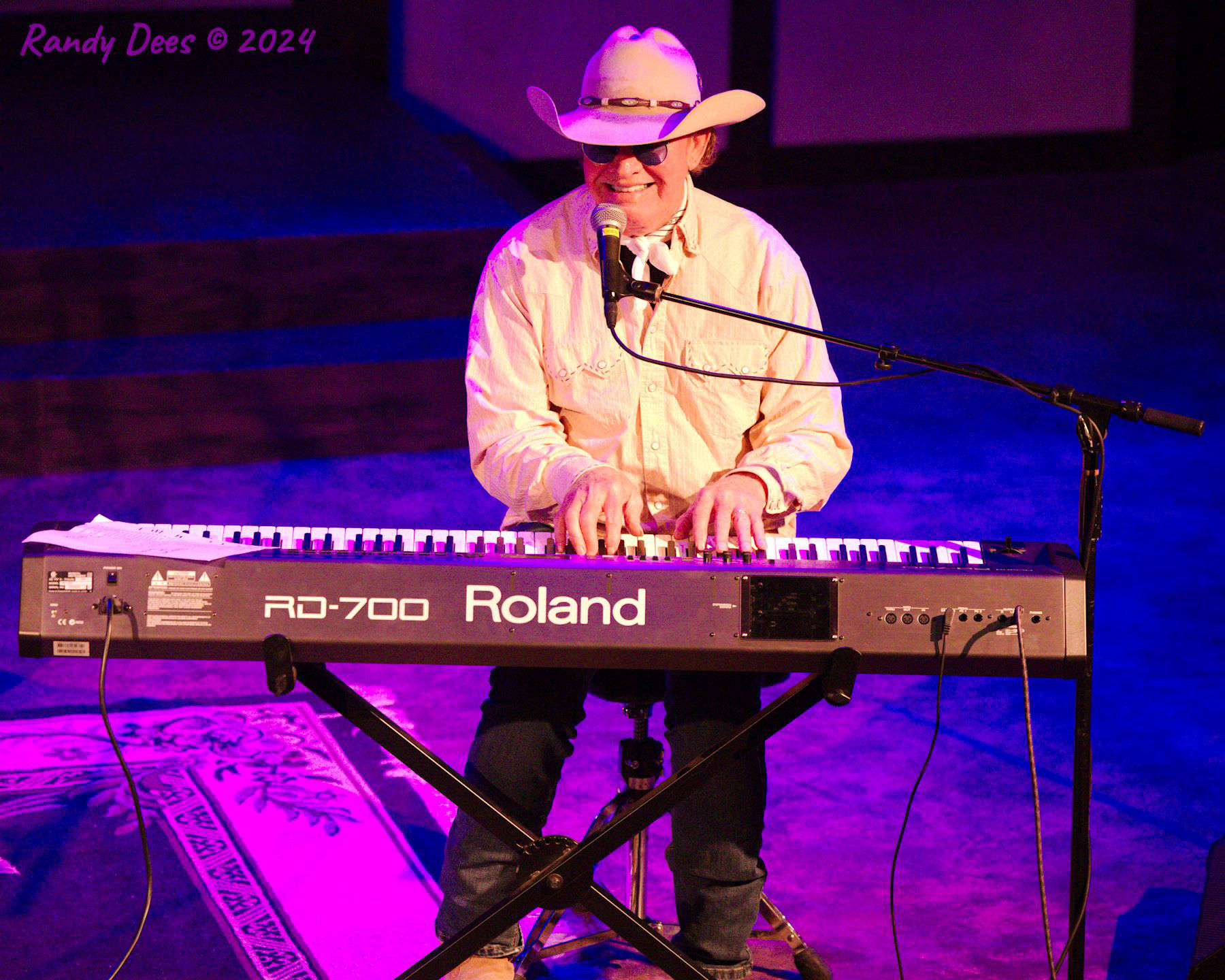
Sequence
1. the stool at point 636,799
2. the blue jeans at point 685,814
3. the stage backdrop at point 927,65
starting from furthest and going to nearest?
the stage backdrop at point 927,65, the stool at point 636,799, the blue jeans at point 685,814

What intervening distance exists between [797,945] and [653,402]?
36.5 inches

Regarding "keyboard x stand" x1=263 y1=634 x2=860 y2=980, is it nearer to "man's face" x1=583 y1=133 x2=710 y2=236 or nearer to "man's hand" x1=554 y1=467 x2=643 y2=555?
"man's hand" x1=554 y1=467 x2=643 y2=555

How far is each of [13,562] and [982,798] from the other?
3020 millimetres

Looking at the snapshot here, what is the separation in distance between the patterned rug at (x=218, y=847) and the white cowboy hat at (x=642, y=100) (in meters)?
1.39

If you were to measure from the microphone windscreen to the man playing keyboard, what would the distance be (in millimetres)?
421

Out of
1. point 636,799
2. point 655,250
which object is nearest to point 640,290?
point 655,250

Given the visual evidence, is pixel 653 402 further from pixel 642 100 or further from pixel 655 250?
pixel 642 100

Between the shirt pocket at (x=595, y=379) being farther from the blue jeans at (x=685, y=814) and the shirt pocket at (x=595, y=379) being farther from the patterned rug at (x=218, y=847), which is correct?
the patterned rug at (x=218, y=847)

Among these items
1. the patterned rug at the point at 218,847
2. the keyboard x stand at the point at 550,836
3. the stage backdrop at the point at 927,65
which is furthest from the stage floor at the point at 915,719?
the stage backdrop at the point at 927,65

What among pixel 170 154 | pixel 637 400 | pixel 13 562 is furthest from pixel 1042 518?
pixel 170 154

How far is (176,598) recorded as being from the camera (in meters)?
1.91

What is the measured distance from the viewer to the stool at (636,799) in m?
2.41

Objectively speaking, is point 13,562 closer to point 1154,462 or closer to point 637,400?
point 637,400

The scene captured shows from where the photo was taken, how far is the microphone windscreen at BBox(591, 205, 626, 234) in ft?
6.44
